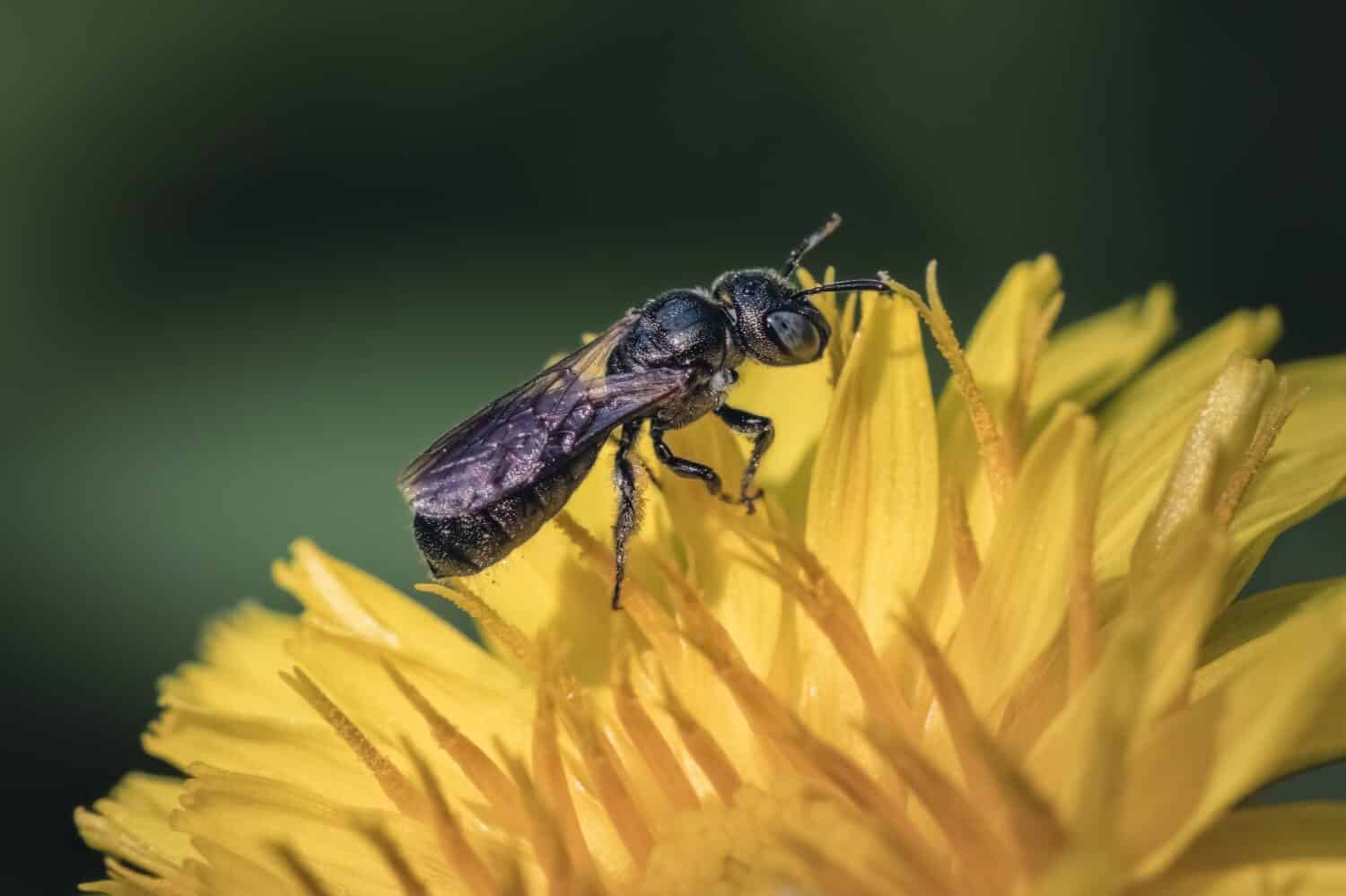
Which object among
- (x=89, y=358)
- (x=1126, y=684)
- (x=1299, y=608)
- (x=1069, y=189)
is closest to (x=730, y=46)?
(x=1069, y=189)

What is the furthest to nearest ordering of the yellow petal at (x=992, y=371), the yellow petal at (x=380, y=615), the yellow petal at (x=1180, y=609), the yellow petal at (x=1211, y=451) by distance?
the yellow petal at (x=380, y=615)
the yellow petal at (x=992, y=371)
the yellow petal at (x=1211, y=451)
the yellow petal at (x=1180, y=609)

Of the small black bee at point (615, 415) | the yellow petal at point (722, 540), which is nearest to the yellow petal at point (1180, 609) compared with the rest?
the yellow petal at point (722, 540)

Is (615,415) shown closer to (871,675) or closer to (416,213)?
(871,675)

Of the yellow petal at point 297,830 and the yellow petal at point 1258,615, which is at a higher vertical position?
the yellow petal at point 297,830

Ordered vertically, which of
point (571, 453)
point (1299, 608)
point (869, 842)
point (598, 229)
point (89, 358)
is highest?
point (89, 358)

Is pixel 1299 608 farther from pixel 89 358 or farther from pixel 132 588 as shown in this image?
pixel 89 358

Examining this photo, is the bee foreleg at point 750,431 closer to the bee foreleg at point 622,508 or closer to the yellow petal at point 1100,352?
the bee foreleg at point 622,508

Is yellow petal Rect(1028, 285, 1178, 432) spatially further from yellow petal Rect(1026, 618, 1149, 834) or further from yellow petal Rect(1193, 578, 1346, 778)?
yellow petal Rect(1026, 618, 1149, 834)
